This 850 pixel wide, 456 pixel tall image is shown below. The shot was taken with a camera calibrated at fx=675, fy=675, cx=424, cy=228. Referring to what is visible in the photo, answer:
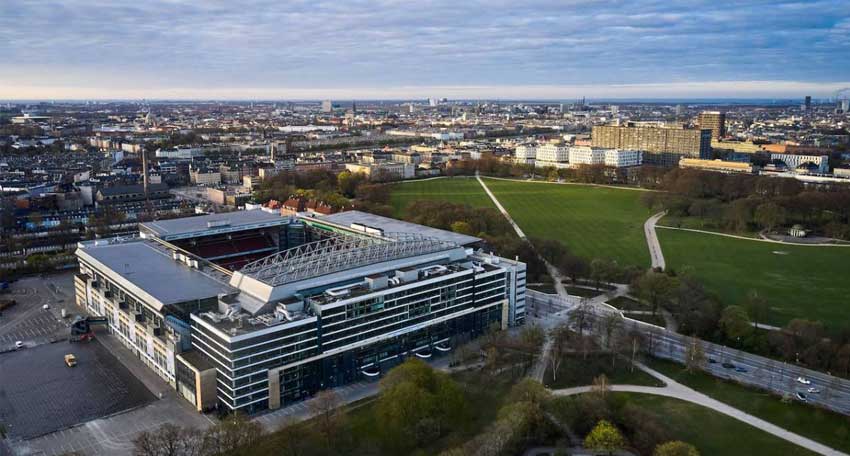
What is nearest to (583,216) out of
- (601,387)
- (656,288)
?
(656,288)

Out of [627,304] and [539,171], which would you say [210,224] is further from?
[539,171]

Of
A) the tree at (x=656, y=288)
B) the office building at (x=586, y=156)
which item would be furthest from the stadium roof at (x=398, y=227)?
the office building at (x=586, y=156)

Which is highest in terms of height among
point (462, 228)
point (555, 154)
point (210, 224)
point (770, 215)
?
point (555, 154)

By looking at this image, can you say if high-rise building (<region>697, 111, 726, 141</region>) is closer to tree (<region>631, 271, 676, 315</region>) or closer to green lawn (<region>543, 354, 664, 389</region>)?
tree (<region>631, 271, 676, 315</region>)

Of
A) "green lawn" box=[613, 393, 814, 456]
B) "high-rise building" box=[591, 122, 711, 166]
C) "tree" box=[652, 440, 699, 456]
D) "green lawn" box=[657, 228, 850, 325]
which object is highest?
"high-rise building" box=[591, 122, 711, 166]

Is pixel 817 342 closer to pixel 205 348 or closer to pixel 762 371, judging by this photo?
pixel 762 371

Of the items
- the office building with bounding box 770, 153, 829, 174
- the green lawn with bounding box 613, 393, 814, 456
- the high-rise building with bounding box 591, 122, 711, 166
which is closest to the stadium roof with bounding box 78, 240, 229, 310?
the green lawn with bounding box 613, 393, 814, 456

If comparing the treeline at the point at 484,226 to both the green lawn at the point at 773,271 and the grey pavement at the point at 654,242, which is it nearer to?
the grey pavement at the point at 654,242
